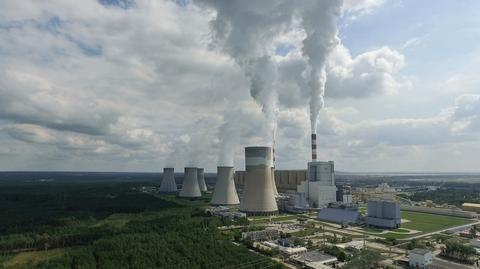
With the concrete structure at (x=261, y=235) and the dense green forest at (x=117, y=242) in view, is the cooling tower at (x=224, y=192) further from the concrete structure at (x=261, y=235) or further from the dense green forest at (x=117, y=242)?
the concrete structure at (x=261, y=235)

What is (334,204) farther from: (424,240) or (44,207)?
(44,207)

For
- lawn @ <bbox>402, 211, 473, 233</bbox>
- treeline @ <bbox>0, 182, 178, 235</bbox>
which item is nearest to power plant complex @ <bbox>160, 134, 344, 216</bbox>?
treeline @ <bbox>0, 182, 178, 235</bbox>

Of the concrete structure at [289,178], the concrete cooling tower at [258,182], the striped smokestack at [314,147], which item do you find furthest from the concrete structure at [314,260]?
the concrete structure at [289,178]

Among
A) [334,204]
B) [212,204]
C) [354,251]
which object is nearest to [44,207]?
[212,204]

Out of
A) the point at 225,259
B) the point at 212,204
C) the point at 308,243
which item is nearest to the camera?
the point at 225,259

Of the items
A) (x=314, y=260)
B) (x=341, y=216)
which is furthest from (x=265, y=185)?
(x=314, y=260)

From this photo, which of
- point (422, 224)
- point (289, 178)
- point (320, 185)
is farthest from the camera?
point (289, 178)

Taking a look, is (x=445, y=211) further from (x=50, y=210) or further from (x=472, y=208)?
(x=50, y=210)
